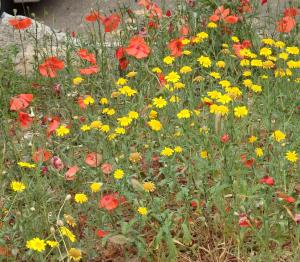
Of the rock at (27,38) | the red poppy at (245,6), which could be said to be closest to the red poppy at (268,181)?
the red poppy at (245,6)

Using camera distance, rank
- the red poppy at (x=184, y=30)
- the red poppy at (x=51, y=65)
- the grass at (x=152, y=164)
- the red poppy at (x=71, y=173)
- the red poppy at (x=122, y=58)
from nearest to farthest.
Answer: the grass at (x=152, y=164), the red poppy at (x=71, y=173), the red poppy at (x=51, y=65), the red poppy at (x=122, y=58), the red poppy at (x=184, y=30)

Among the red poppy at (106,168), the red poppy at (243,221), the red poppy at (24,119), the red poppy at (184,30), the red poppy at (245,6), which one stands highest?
the red poppy at (245,6)

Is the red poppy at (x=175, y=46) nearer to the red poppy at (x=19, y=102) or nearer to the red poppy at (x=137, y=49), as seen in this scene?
the red poppy at (x=137, y=49)

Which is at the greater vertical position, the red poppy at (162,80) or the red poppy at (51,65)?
the red poppy at (51,65)

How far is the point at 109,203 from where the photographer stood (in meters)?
2.96

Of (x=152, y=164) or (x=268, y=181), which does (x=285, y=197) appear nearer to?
(x=268, y=181)

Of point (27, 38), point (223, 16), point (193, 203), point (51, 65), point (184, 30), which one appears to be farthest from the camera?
point (27, 38)

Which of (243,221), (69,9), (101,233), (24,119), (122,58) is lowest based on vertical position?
(101,233)

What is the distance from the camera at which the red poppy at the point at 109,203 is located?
2951mm

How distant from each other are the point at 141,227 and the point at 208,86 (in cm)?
160

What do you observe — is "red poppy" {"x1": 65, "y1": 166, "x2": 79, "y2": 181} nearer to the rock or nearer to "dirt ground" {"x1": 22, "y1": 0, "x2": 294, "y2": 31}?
the rock

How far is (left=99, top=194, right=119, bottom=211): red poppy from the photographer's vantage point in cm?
295

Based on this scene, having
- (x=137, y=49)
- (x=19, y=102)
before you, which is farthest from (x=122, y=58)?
(x=19, y=102)

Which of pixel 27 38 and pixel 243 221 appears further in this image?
pixel 27 38
